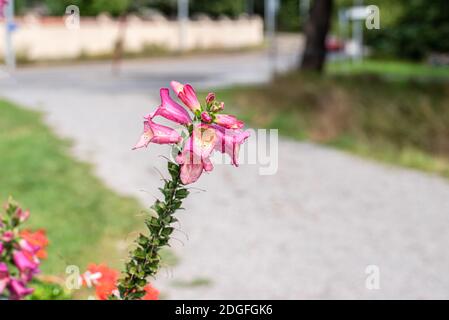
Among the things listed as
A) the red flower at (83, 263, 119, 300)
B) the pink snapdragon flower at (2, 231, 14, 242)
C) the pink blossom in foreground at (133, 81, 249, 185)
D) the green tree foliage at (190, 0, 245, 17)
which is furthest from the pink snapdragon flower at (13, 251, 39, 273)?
the green tree foliage at (190, 0, 245, 17)

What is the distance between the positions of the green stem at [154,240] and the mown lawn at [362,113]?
8695 millimetres

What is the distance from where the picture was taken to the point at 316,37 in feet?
60.1

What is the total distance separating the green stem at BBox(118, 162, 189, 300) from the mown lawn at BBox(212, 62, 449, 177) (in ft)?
28.5

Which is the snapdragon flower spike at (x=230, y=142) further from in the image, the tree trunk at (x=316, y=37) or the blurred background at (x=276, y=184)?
the tree trunk at (x=316, y=37)

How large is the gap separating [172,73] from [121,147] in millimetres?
18370

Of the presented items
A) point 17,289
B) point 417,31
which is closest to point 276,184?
point 17,289

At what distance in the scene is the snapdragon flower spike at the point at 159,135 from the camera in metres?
1.58

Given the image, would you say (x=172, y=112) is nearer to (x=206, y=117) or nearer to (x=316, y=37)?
(x=206, y=117)

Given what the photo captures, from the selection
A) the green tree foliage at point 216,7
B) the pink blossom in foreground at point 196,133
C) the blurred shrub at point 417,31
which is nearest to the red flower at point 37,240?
the pink blossom in foreground at point 196,133

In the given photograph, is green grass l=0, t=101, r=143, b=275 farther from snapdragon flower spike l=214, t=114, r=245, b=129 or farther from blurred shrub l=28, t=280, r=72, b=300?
snapdragon flower spike l=214, t=114, r=245, b=129

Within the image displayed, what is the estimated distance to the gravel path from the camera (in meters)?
5.75

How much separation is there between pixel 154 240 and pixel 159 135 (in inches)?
9.9
